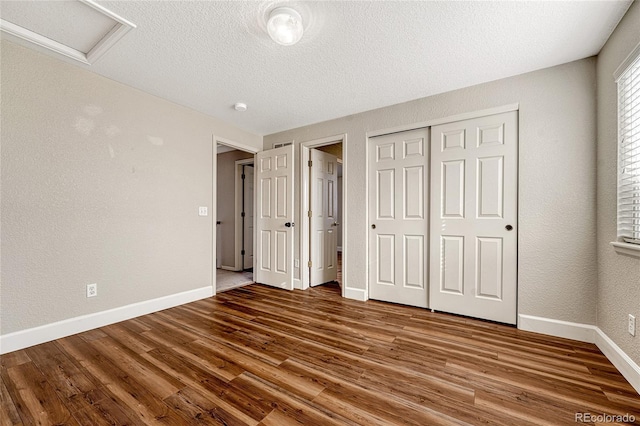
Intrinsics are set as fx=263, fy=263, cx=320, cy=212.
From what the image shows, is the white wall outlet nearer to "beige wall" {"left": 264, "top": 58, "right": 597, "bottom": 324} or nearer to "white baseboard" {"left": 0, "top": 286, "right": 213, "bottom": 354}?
"white baseboard" {"left": 0, "top": 286, "right": 213, "bottom": 354}

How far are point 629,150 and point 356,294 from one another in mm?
2718

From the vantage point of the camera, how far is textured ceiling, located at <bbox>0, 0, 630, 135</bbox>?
1.73m

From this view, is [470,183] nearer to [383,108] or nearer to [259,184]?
[383,108]

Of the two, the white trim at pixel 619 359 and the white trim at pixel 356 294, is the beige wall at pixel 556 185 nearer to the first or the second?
the white trim at pixel 619 359

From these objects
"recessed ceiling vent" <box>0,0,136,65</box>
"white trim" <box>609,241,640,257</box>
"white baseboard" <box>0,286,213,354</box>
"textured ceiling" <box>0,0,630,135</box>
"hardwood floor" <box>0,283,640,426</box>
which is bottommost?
"hardwood floor" <box>0,283,640,426</box>

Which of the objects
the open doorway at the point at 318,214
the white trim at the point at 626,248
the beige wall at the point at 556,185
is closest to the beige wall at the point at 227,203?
the open doorway at the point at 318,214

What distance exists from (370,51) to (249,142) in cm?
250

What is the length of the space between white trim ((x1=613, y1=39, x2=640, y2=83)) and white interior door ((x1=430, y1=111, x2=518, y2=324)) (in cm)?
A: 71

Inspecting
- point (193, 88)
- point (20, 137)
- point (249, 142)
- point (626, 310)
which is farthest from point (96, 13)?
point (626, 310)

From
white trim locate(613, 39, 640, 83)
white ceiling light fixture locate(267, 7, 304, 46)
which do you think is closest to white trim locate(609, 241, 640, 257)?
white trim locate(613, 39, 640, 83)

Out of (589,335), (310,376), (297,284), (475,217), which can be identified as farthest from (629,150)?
(297,284)

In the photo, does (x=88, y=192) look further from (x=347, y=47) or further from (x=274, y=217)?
(x=347, y=47)

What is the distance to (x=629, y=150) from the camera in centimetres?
176

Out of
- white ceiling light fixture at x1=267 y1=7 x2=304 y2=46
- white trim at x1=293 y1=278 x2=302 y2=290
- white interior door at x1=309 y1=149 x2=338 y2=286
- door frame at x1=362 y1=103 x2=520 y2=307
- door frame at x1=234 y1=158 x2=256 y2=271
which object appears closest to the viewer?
white ceiling light fixture at x1=267 y1=7 x2=304 y2=46
